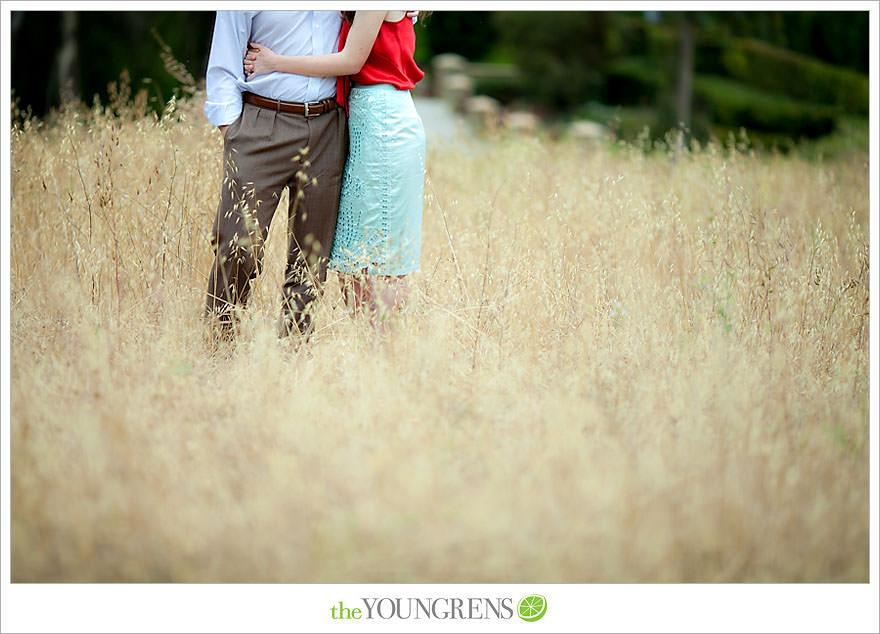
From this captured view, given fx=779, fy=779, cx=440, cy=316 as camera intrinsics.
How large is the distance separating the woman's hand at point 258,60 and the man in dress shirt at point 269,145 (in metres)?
0.02

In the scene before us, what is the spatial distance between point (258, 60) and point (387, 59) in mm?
433

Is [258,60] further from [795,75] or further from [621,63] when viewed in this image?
[621,63]

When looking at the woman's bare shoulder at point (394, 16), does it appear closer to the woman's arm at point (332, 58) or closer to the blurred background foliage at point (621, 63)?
the woman's arm at point (332, 58)

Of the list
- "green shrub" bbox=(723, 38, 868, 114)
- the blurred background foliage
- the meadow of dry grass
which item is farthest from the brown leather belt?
"green shrub" bbox=(723, 38, 868, 114)

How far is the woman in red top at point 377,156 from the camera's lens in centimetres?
260

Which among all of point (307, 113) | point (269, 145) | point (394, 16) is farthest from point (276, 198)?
point (394, 16)

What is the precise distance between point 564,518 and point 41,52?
36.1 ft

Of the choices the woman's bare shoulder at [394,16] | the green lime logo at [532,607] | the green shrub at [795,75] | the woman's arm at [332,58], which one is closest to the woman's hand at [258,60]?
the woman's arm at [332,58]

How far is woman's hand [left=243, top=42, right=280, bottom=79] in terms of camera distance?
2598 mm

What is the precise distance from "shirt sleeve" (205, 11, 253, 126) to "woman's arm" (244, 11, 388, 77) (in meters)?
0.04

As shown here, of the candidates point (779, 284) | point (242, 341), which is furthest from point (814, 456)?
point (242, 341)

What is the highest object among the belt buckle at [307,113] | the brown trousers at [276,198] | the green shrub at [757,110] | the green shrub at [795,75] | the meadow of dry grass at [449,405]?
the belt buckle at [307,113]

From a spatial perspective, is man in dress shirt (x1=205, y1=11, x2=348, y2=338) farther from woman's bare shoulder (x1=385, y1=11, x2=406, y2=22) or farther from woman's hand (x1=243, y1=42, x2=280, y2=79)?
woman's bare shoulder (x1=385, y1=11, x2=406, y2=22)

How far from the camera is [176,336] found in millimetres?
2721
